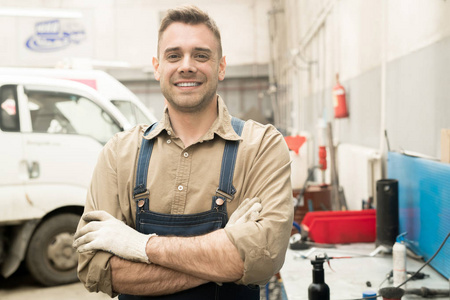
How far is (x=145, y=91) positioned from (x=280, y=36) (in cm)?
617

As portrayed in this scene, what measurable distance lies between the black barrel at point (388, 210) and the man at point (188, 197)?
148 centimetres

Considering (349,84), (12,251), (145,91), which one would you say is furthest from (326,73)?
(145,91)

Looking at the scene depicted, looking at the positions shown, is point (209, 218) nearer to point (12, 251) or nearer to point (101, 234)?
point (101, 234)

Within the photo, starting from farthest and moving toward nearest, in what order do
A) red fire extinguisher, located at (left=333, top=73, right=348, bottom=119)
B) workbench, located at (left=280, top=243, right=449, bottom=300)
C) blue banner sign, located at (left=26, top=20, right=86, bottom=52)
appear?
1. blue banner sign, located at (left=26, top=20, right=86, bottom=52)
2. red fire extinguisher, located at (left=333, top=73, right=348, bottom=119)
3. workbench, located at (left=280, top=243, right=449, bottom=300)

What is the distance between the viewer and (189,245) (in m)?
1.60

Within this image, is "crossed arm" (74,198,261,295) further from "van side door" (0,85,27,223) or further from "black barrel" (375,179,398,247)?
"van side door" (0,85,27,223)

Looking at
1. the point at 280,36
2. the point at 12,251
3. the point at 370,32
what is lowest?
the point at 12,251

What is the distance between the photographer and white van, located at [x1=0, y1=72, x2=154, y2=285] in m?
4.64

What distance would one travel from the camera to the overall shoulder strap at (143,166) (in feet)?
5.68

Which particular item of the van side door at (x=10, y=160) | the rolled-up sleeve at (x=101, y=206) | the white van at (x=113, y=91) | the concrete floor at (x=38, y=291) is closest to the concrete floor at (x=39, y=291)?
the concrete floor at (x=38, y=291)

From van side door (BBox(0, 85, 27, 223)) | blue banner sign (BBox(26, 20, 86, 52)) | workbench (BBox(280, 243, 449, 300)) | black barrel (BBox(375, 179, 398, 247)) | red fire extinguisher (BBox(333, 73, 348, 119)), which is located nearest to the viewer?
workbench (BBox(280, 243, 449, 300))

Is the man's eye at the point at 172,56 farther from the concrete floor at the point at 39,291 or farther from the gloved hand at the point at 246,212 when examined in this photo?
the concrete floor at the point at 39,291

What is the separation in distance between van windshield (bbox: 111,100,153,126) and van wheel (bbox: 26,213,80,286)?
1705 mm

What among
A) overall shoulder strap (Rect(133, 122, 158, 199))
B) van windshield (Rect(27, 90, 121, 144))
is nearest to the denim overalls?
overall shoulder strap (Rect(133, 122, 158, 199))
